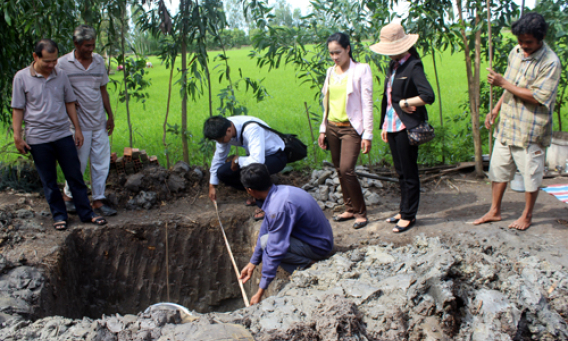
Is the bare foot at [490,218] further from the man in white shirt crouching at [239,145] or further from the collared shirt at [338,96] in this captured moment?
the man in white shirt crouching at [239,145]

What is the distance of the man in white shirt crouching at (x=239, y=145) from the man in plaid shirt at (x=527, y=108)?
1969mm

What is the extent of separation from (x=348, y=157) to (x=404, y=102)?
68cm

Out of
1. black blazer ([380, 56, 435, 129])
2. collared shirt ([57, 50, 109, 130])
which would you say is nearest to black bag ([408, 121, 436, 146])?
black blazer ([380, 56, 435, 129])

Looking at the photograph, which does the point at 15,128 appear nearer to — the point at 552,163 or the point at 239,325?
the point at 239,325

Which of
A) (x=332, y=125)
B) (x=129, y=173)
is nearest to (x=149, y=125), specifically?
(x=129, y=173)

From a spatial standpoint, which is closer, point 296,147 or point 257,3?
point 296,147

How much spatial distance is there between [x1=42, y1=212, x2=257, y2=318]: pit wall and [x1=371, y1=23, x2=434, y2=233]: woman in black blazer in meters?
1.60

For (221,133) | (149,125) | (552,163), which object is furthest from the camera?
(149,125)

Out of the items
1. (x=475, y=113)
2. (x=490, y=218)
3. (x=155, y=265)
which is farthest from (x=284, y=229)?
(x=475, y=113)

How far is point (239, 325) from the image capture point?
96.2 inches

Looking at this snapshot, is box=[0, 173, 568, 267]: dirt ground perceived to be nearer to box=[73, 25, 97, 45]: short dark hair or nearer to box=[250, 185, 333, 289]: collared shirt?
box=[250, 185, 333, 289]: collared shirt

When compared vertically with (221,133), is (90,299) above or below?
below

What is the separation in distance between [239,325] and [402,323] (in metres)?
0.96

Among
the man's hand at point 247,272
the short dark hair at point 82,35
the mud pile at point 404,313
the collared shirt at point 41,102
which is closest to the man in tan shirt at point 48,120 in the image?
the collared shirt at point 41,102
